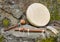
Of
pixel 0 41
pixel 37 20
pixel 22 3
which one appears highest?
pixel 22 3

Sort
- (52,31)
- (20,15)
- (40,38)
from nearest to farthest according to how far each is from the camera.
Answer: (40,38) < (52,31) < (20,15)

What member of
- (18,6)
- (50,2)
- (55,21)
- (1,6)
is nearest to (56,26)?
(55,21)

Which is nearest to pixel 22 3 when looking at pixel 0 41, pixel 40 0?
pixel 40 0

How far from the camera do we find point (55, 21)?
482cm

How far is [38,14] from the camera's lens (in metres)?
4.60

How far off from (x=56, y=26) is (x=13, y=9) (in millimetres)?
1085

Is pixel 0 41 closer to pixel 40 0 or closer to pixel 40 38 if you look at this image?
pixel 40 38

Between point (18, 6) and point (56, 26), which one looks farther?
point (18, 6)

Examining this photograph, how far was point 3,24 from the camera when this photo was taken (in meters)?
4.48

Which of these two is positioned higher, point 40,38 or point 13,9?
point 13,9

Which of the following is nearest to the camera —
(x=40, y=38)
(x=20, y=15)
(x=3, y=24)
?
(x=40, y=38)

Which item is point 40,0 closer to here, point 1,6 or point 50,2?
point 50,2

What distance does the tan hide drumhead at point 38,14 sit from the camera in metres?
4.49

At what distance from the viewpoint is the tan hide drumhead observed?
14.7 ft
